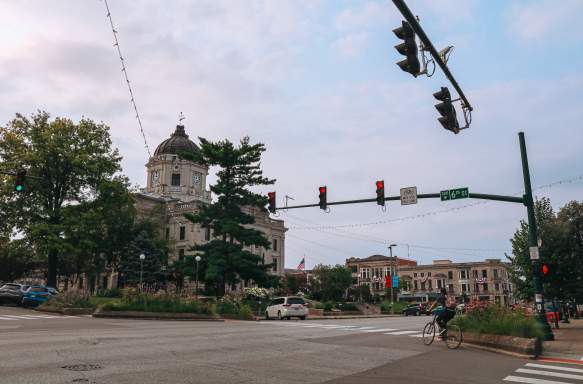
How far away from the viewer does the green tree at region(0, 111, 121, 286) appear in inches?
1628

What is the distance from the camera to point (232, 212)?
45031 millimetres

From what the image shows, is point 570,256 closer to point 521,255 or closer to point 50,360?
point 521,255

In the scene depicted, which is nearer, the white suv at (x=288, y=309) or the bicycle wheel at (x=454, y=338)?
the bicycle wheel at (x=454, y=338)

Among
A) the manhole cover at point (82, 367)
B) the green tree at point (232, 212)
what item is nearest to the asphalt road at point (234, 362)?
the manhole cover at point (82, 367)

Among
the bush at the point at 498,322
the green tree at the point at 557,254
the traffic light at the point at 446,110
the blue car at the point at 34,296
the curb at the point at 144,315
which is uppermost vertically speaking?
the traffic light at the point at 446,110

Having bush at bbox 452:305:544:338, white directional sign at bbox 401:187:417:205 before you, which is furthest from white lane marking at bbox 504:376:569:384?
white directional sign at bbox 401:187:417:205

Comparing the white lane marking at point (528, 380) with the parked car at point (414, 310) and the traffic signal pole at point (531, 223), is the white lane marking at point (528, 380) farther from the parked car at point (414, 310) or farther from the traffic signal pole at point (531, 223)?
the parked car at point (414, 310)

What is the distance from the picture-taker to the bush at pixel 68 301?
2759 cm

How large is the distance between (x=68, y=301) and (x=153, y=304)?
5.42 m

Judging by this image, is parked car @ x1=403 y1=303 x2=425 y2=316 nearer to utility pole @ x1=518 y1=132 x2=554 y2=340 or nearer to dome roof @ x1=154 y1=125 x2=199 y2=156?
utility pole @ x1=518 y1=132 x2=554 y2=340

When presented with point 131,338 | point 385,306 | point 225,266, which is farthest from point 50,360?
point 385,306

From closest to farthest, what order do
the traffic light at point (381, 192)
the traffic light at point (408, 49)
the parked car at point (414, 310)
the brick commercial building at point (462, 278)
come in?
the traffic light at point (408, 49) → the traffic light at point (381, 192) → the parked car at point (414, 310) → the brick commercial building at point (462, 278)

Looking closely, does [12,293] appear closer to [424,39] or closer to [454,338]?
[454,338]

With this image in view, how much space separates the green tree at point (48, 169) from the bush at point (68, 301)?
12.1 meters
